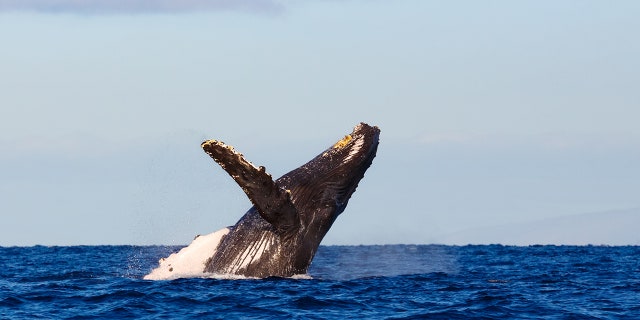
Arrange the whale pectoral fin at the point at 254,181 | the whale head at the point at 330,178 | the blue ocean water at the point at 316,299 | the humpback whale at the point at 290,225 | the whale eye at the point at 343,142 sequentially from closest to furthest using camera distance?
the blue ocean water at the point at 316,299 < the whale pectoral fin at the point at 254,181 < the humpback whale at the point at 290,225 < the whale head at the point at 330,178 < the whale eye at the point at 343,142

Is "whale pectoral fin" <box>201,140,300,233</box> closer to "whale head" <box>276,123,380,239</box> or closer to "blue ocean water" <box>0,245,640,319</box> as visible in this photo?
"whale head" <box>276,123,380,239</box>

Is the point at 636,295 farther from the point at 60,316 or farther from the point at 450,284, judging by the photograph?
the point at 60,316

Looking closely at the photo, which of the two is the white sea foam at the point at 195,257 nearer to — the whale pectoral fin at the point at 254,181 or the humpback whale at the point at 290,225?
the humpback whale at the point at 290,225

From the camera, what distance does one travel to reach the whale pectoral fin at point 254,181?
13.8 m

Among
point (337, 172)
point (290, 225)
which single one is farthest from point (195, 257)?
point (337, 172)

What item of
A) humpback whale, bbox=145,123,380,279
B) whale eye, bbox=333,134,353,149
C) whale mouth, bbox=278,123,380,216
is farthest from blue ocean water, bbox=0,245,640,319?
whale eye, bbox=333,134,353,149

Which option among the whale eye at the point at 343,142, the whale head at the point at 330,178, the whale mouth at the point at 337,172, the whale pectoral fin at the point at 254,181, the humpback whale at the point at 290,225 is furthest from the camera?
the whale eye at the point at 343,142

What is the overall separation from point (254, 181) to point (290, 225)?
131cm

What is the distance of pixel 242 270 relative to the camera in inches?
615

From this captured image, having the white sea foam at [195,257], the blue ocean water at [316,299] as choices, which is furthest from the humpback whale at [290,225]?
the blue ocean water at [316,299]

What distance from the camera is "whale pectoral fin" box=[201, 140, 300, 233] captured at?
13820mm

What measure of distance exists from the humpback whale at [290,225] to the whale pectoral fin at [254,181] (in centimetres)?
2

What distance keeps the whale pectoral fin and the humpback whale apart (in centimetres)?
2

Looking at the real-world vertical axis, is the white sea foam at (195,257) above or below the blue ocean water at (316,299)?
above
